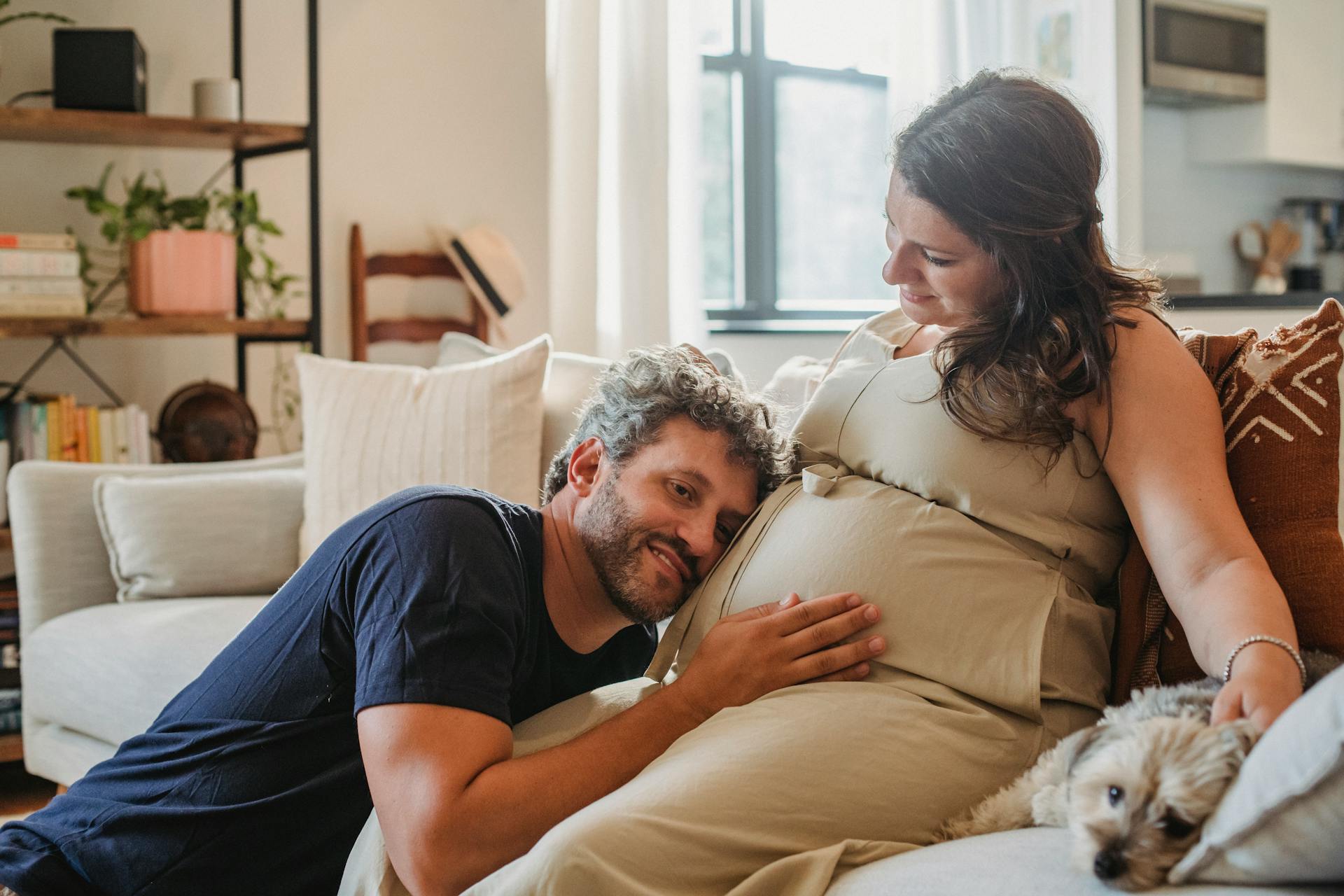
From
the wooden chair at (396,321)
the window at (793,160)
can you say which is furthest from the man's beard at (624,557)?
the window at (793,160)

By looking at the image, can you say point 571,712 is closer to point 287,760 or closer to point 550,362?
point 287,760

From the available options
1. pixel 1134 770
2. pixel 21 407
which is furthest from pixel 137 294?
pixel 1134 770

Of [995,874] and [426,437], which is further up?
[426,437]

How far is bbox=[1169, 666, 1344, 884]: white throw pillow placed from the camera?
730mm

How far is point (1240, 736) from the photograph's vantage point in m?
0.86

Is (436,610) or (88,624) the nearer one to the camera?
(436,610)

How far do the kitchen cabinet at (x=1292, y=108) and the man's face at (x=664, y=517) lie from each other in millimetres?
4630

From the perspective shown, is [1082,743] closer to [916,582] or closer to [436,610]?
[916,582]

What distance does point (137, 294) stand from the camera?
9.93 feet

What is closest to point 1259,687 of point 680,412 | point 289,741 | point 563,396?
point 680,412

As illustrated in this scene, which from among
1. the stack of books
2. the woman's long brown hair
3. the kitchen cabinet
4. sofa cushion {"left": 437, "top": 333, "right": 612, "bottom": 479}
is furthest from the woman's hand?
the kitchen cabinet

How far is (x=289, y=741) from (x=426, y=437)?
4.20ft

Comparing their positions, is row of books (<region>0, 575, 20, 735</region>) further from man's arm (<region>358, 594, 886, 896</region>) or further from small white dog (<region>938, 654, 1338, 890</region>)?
small white dog (<region>938, 654, 1338, 890</region>)

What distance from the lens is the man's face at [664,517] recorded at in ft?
4.25
